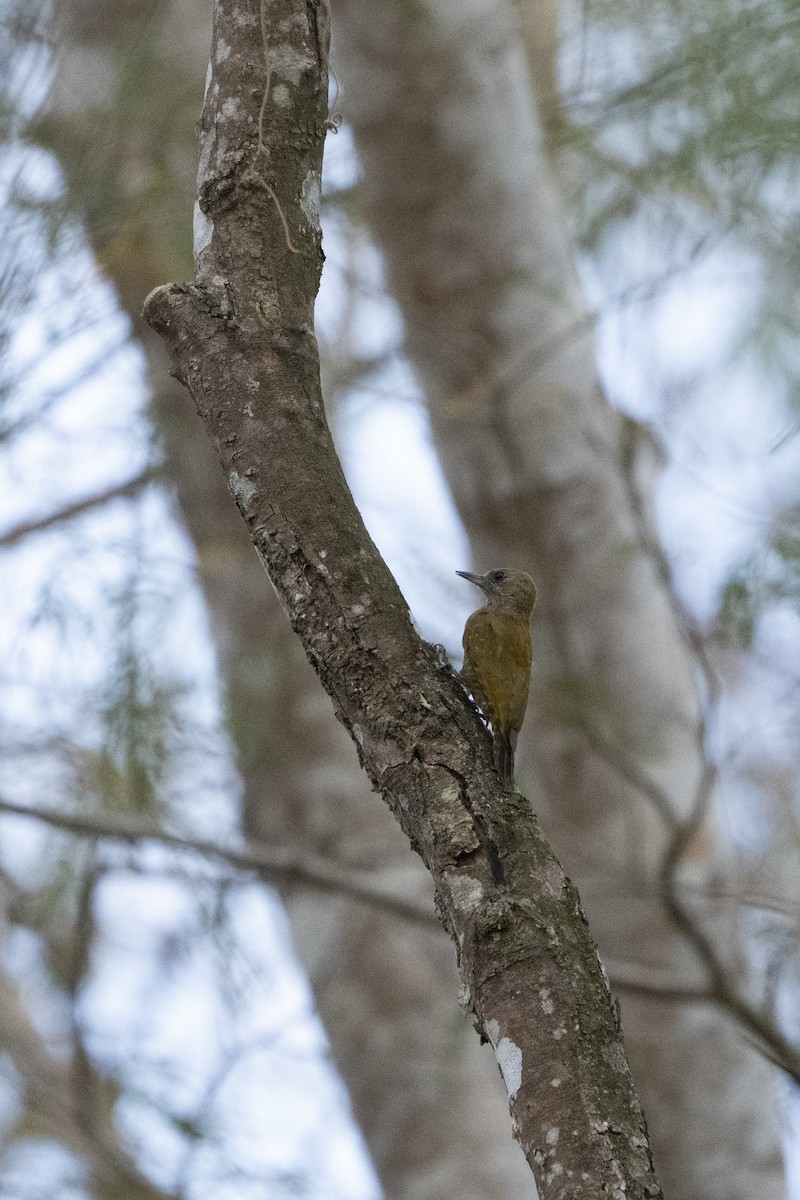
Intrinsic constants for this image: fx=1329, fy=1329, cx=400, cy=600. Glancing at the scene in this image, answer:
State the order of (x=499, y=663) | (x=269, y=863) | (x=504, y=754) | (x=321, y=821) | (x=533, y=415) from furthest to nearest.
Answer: (x=321, y=821) < (x=533, y=415) < (x=269, y=863) < (x=499, y=663) < (x=504, y=754)

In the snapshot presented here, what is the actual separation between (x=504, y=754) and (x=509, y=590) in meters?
1.33

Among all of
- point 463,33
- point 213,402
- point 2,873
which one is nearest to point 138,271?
point 463,33

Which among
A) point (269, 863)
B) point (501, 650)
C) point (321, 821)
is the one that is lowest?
point (269, 863)

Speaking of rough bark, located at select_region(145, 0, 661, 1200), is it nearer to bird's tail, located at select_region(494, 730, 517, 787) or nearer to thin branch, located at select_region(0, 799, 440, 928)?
bird's tail, located at select_region(494, 730, 517, 787)

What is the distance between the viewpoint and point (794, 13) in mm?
3543

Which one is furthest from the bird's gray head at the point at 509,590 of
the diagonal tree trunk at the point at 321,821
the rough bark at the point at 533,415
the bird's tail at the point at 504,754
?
the diagonal tree trunk at the point at 321,821

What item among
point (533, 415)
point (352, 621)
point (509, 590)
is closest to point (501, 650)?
point (509, 590)

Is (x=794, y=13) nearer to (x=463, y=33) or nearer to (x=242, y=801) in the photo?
(x=463, y=33)

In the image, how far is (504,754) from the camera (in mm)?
2109

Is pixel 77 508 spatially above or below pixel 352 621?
above

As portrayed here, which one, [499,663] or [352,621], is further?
[499,663]

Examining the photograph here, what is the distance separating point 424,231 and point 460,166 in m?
0.27

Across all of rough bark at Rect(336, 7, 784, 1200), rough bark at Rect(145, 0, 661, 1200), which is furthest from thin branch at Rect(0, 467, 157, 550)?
rough bark at Rect(145, 0, 661, 1200)

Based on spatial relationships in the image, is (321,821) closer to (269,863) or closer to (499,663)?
(269,863)
